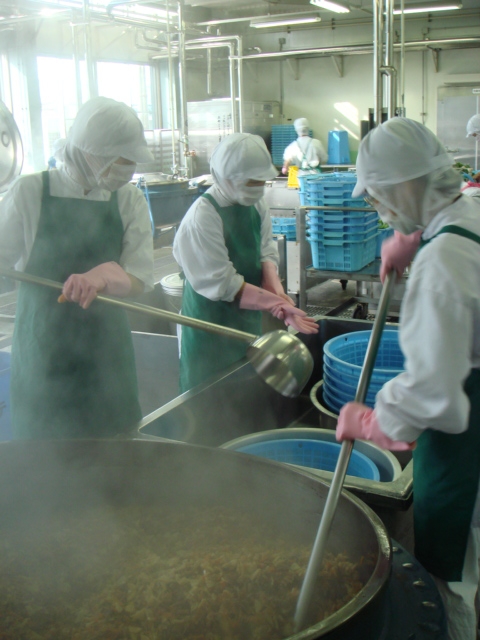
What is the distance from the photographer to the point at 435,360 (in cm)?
101

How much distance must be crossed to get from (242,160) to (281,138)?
8810 mm

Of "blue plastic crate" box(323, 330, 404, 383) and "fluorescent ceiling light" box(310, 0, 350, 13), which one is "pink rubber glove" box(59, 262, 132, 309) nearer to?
"blue plastic crate" box(323, 330, 404, 383)

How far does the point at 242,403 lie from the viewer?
1.89 m

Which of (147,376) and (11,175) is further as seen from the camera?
(147,376)

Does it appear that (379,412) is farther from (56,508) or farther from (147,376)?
(147,376)

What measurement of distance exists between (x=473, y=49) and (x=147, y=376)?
916 cm

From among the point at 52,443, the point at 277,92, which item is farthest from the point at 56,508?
the point at 277,92

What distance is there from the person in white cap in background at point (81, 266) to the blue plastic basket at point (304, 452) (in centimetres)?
36

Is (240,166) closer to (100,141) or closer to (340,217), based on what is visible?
(100,141)

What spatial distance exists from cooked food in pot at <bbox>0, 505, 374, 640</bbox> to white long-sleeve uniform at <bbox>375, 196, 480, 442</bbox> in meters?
0.26

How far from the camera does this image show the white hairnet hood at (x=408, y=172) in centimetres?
117

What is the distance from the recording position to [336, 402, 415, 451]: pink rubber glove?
111cm

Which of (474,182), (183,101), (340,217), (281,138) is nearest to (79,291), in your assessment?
(340,217)

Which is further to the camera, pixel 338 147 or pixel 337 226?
pixel 338 147
